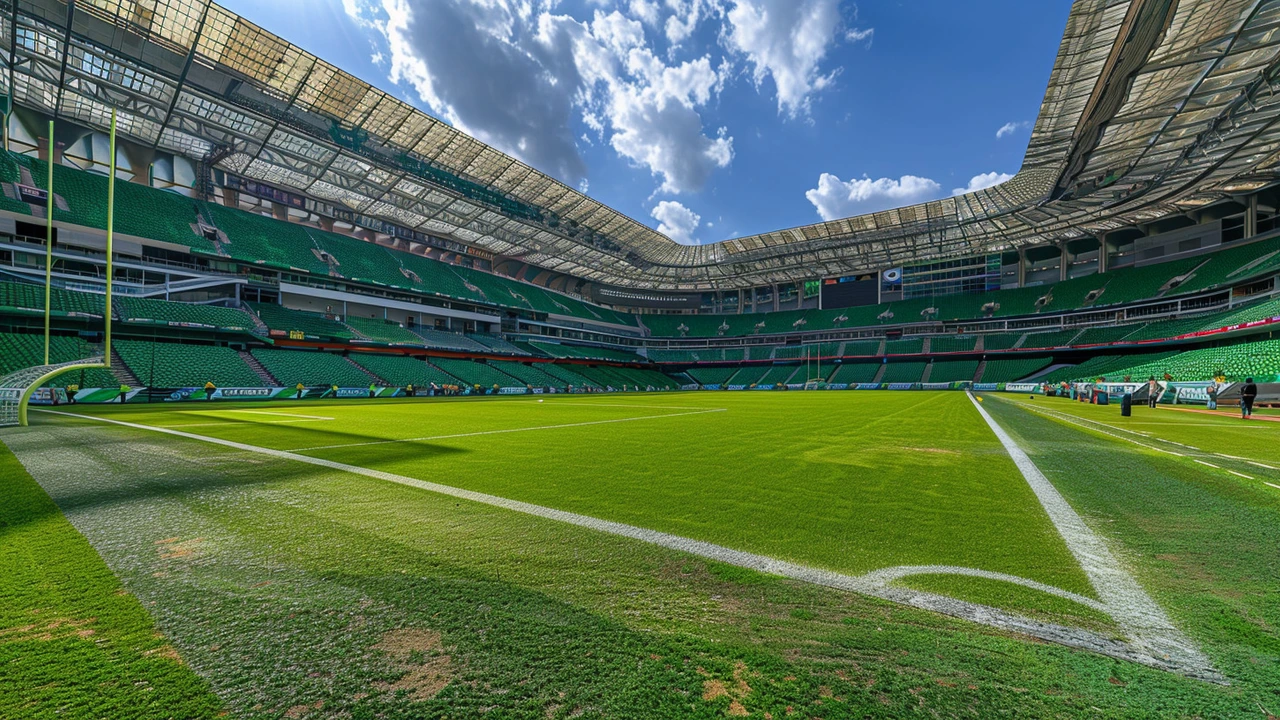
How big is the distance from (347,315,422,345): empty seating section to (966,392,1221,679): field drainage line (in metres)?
39.4

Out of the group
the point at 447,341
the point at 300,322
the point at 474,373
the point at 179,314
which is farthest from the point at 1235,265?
the point at 179,314

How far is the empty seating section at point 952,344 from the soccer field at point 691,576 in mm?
52409

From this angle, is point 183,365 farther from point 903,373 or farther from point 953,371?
point 953,371

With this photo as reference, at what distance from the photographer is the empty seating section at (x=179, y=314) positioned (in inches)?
964

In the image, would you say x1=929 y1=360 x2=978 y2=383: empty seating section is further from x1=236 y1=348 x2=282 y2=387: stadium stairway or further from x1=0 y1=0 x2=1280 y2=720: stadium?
x1=236 y1=348 x2=282 y2=387: stadium stairway

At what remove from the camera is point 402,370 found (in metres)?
33.8

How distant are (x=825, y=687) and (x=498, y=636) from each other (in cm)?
121

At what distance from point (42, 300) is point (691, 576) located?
3588cm

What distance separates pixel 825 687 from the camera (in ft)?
4.81

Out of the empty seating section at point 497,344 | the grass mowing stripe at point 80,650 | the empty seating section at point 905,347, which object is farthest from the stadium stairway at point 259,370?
the empty seating section at point 905,347

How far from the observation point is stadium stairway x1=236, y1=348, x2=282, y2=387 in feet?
85.4

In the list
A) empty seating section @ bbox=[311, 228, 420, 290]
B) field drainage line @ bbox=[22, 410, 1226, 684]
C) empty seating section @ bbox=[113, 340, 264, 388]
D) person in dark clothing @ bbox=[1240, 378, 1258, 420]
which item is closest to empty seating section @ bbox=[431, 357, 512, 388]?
empty seating section @ bbox=[311, 228, 420, 290]

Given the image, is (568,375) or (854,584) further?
(568,375)

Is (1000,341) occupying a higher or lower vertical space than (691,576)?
higher
